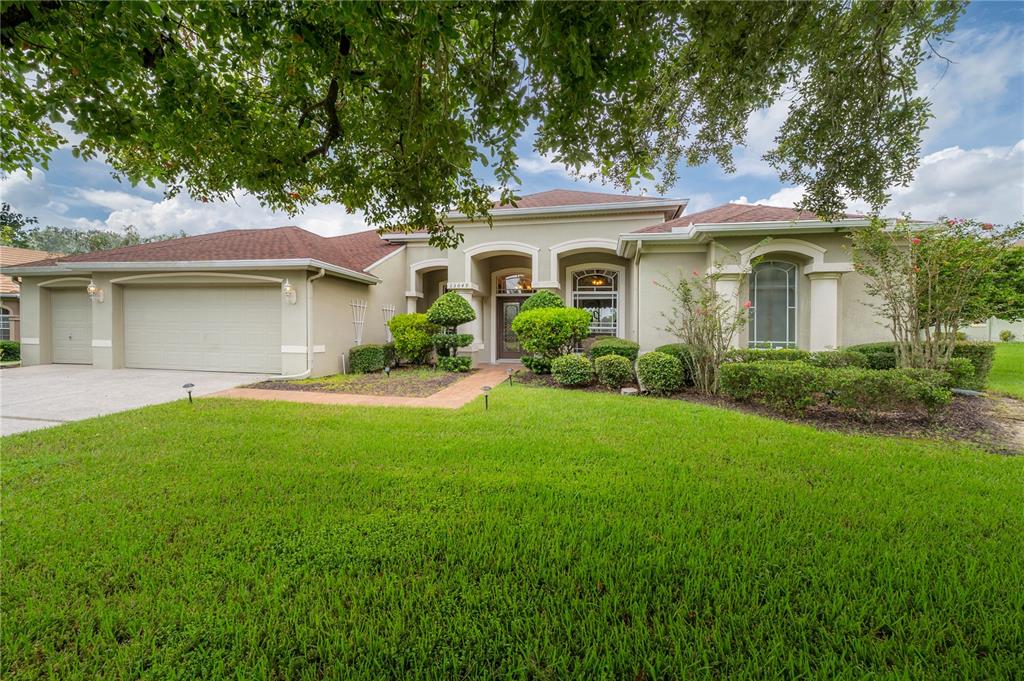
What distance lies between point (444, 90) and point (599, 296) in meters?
10.4

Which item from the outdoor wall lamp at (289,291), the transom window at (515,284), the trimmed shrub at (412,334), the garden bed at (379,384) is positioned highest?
the transom window at (515,284)


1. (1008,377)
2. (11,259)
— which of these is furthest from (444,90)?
(11,259)

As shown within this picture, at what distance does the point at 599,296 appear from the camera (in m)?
13.1

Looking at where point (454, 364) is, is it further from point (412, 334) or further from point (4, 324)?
point (4, 324)

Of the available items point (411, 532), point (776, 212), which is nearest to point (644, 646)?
point (411, 532)

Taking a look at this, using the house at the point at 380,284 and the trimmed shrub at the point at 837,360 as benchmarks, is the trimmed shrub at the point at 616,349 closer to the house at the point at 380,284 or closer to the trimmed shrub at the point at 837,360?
the house at the point at 380,284

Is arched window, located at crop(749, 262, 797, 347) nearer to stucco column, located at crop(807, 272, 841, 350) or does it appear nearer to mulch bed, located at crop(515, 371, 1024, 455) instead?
stucco column, located at crop(807, 272, 841, 350)

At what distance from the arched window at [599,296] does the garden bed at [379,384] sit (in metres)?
4.95

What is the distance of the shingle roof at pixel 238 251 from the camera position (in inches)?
416

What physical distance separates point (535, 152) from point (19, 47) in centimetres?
371

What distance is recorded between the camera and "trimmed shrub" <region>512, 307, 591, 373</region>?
9.45 meters

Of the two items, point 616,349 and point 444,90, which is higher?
point 444,90

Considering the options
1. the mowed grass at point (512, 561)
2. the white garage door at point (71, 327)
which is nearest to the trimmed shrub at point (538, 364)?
the mowed grass at point (512, 561)

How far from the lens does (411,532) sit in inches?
110
